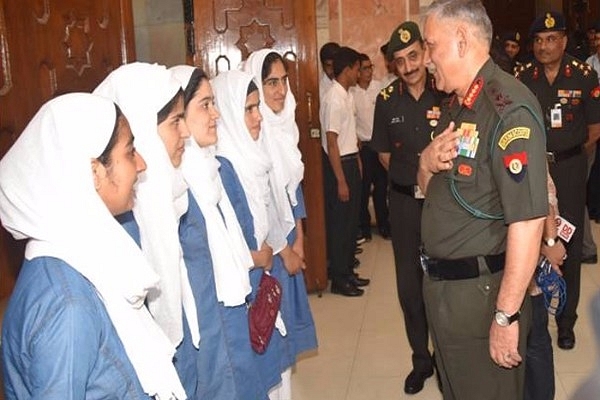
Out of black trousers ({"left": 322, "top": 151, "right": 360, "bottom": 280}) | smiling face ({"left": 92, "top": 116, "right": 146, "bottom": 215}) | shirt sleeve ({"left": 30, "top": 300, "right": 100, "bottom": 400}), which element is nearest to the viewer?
shirt sleeve ({"left": 30, "top": 300, "right": 100, "bottom": 400})

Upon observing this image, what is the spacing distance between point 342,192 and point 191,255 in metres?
2.84

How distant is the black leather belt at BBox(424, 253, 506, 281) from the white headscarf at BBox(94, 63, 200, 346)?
2.53 feet

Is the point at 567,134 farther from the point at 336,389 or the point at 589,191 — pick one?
the point at 589,191

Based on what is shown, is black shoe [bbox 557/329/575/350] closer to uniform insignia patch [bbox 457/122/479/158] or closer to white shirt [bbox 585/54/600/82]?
uniform insignia patch [bbox 457/122/479/158]

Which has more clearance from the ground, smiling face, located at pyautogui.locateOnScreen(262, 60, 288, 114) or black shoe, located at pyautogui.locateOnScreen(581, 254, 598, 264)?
smiling face, located at pyautogui.locateOnScreen(262, 60, 288, 114)

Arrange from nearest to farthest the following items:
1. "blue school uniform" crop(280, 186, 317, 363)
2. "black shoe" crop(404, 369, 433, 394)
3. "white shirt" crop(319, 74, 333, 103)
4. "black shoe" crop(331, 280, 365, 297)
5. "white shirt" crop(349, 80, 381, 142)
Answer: "blue school uniform" crop(280, 186, 317, 363) → "black shoe" crop(404, 369, 433, 394) → "black shoe" crop(331, 280, 365, 297) → "white shirt" crop(319, 74, 333, 103) → "white shirt" crop(349, 80, 381, 142)

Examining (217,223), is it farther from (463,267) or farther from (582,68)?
(582,68)

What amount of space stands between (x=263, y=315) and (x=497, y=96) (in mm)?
1110

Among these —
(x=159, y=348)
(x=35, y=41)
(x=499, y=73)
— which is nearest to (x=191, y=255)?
(x=159, y=348)

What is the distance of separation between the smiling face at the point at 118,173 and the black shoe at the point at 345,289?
134 inches

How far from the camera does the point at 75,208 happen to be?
145 cm

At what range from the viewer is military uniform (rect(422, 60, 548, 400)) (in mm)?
1998

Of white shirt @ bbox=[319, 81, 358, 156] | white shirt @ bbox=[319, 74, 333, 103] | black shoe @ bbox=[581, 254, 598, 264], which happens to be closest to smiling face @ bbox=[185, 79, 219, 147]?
white shirt @ bbox=[319, 81, 358, 156]

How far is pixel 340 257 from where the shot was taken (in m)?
5.00
